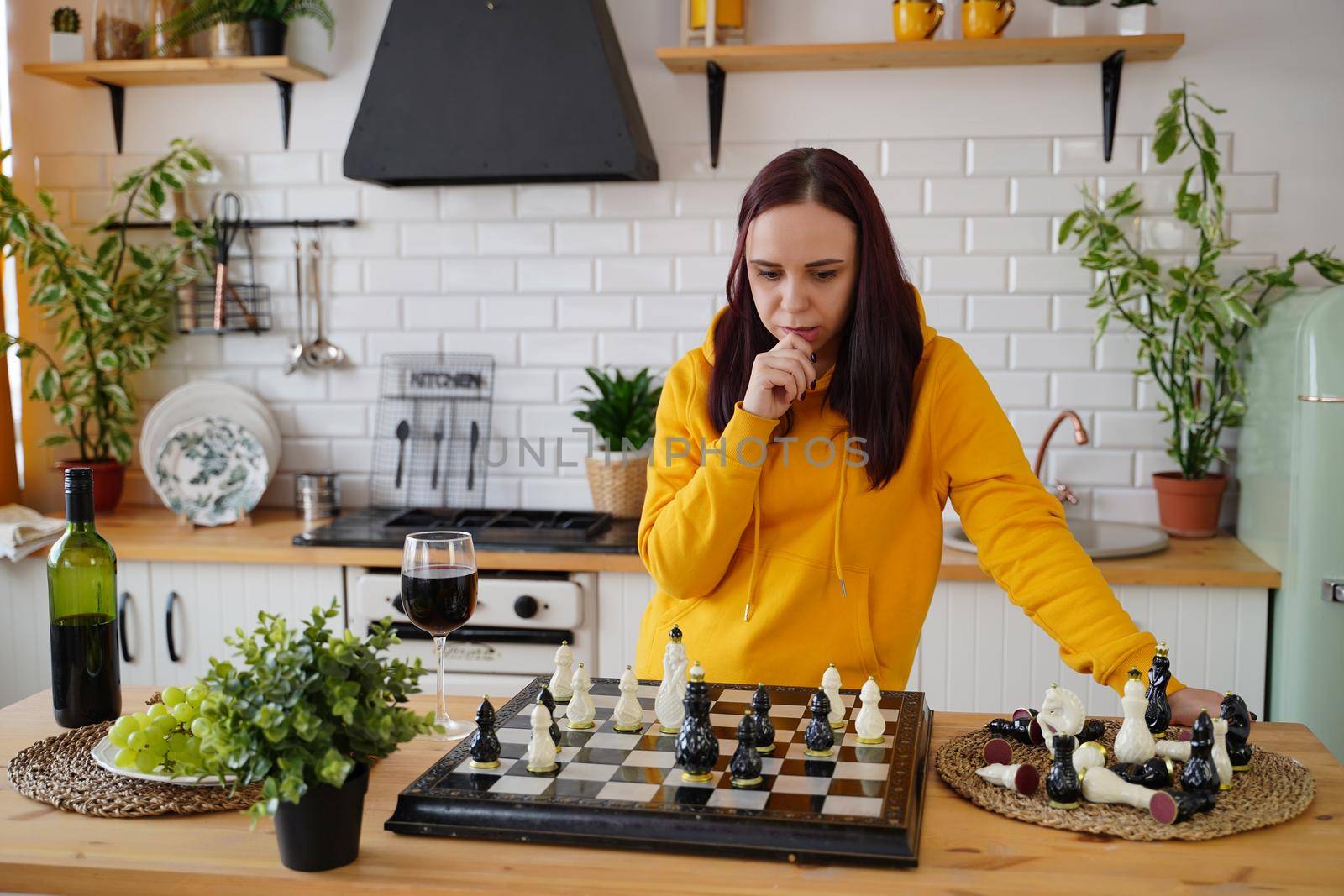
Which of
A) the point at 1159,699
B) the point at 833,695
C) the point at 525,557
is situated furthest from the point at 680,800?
the point at 525,557

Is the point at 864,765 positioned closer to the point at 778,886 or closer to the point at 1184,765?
the point at 778,886

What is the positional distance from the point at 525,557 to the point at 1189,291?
1.67 meters

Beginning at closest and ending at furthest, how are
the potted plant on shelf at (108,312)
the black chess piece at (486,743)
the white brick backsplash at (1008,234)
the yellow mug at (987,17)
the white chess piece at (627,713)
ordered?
1. the black chess piece at (486,743)
2. the white chess piece at (627,713)
3. the yellow mug at (987,17)
4. the white brick backsplash at (1008,234)
5. the potted plant on shelf at (108,312)

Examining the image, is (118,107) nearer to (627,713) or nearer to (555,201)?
(555,201)

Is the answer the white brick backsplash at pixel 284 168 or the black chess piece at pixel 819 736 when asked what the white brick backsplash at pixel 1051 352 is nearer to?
the white brick backsplash at pixel 284 168

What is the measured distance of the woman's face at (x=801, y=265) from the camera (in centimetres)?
175

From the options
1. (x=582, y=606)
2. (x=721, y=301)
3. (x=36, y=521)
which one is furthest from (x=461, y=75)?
(x=36, y=521)

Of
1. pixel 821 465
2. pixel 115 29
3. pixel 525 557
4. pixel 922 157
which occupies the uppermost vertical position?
pixel 115 29

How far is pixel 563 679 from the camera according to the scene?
5.08ft

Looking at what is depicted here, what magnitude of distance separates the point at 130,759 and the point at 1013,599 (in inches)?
43.0

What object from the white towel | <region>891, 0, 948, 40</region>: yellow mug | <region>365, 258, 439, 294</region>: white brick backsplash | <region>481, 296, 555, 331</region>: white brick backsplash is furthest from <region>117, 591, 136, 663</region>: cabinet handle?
<region>891, 0, 948, 40</region>: yellow mug

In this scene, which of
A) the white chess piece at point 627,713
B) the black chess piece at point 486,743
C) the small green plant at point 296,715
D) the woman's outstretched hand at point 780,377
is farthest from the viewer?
the woman's outstretched hand at point 780,377

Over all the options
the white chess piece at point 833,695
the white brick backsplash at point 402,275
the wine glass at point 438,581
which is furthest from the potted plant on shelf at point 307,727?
the white brick backsplash at point 402,275

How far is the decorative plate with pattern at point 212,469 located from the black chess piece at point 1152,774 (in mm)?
2588
